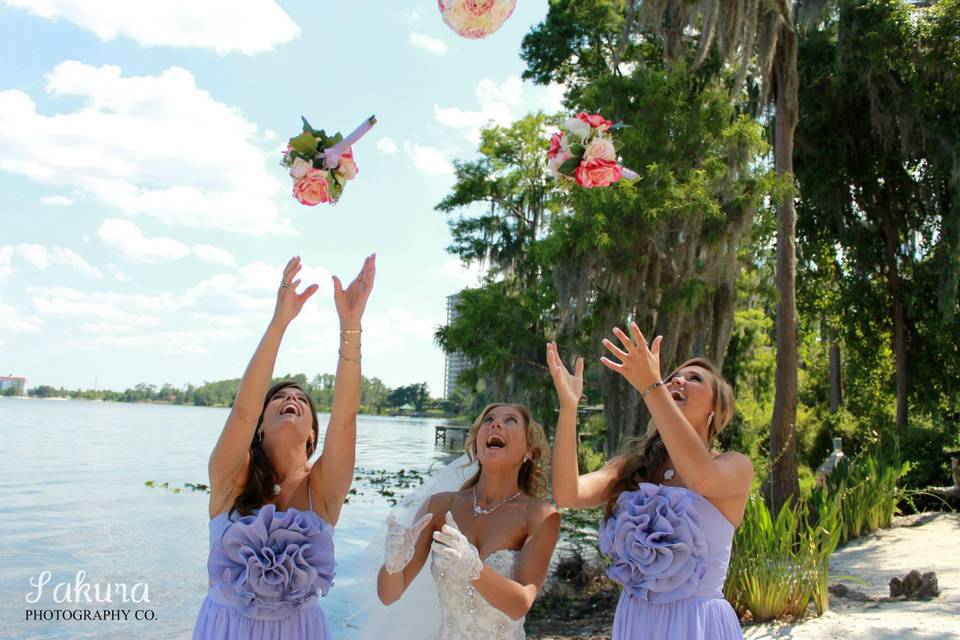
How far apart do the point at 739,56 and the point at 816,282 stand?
875 cm

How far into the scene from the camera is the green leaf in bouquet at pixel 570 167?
3.72 meters

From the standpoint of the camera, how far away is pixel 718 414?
294cm

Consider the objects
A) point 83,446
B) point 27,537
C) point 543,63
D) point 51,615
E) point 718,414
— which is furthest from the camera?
point 83,446

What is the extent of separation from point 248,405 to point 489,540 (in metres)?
0.99

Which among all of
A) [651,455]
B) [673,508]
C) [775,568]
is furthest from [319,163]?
[775,568]

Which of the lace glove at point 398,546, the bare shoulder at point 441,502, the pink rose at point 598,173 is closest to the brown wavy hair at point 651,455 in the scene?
the bare shoulder at point 441,502

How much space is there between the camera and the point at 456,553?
244cm

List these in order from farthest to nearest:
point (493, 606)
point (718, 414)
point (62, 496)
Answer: point (62, 496) → point (718, 414) → point (493, 606)

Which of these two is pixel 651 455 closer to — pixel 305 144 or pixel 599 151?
pixel 599 151

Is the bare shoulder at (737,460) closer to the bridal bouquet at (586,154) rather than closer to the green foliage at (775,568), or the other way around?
the bridal bouquet at (586,154)

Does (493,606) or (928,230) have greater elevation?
(928,230)

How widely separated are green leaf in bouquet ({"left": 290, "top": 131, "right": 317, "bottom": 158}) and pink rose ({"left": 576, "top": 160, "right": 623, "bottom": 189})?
3.91ft

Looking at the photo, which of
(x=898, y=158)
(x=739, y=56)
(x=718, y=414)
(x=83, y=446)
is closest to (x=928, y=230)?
(x=898, y=158)

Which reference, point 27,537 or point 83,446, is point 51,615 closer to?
point 27,537
